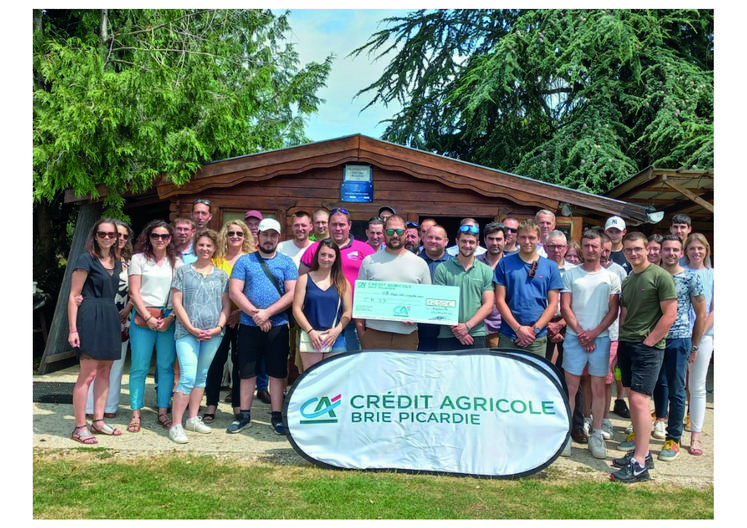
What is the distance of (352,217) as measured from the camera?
877 cm

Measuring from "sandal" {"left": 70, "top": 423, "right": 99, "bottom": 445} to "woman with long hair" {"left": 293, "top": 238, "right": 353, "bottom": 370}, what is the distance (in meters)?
1.88

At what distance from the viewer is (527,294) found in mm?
5328

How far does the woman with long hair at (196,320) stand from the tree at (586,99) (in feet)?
38.2

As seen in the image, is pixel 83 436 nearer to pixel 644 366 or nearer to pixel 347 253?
pixel 347 253

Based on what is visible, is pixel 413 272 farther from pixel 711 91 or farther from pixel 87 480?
pixel 711 91

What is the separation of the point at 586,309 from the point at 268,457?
9.56 ft

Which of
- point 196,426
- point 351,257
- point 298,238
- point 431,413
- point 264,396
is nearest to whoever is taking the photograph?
point 431,413

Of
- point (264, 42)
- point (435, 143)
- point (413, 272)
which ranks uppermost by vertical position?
point (264, 42)

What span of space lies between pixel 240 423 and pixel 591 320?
3238 millimetres

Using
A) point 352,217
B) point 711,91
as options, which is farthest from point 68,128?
point 711,91

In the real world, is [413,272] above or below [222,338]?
above

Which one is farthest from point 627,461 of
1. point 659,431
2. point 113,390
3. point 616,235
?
point 113,390

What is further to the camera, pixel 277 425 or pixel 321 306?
pixel 277 425

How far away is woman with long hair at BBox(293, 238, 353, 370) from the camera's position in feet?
17.7
